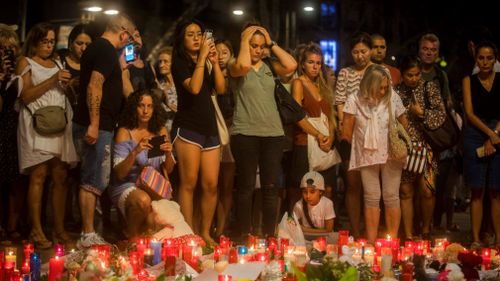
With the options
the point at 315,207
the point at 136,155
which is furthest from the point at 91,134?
the point at 315,207

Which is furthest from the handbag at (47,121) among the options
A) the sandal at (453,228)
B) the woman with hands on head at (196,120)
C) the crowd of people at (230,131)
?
the sandal at (453,228)

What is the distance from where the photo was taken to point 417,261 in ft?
20.5

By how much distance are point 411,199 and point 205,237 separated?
82.9 inches

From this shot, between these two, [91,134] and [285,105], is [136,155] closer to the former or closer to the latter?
[91,134]

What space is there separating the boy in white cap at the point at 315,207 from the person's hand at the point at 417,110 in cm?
111

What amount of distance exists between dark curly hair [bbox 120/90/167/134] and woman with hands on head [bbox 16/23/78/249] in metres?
0.57

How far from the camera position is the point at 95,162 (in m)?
7.53

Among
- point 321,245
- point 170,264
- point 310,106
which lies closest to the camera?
point 170,264

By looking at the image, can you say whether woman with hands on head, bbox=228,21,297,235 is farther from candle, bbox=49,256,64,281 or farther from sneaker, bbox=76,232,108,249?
candle, bbox=49,256,64,281

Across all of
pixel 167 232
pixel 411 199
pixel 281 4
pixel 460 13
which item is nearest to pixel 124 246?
pixel 167 232

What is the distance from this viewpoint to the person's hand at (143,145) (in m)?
7.51

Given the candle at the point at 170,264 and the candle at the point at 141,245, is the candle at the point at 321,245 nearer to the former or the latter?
the candle at the point at 141,245

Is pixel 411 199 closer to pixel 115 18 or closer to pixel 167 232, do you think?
pixel 167 232

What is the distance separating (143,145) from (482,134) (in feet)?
10.9
